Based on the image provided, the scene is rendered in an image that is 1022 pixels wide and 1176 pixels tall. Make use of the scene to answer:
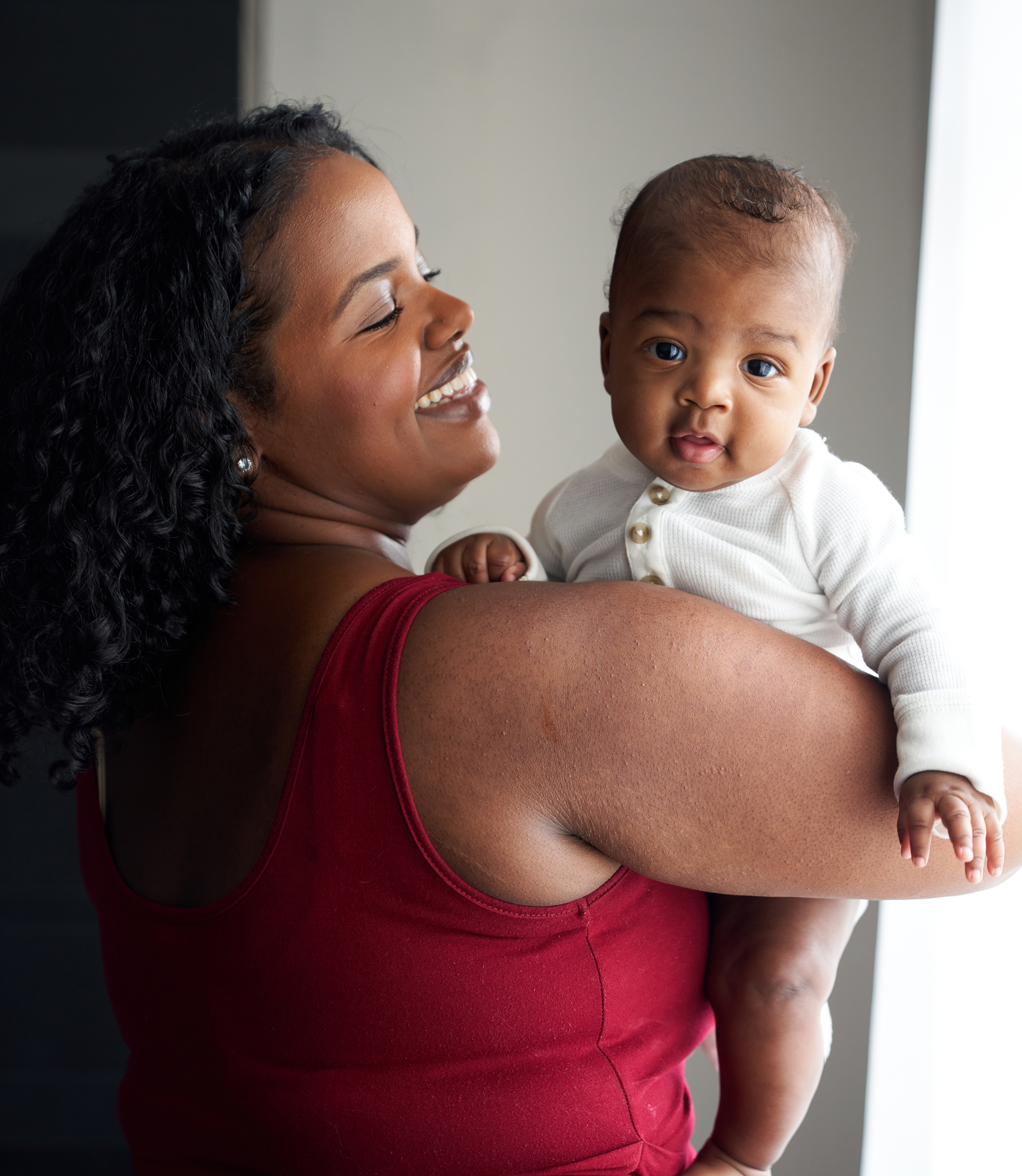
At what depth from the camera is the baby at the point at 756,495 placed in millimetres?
957

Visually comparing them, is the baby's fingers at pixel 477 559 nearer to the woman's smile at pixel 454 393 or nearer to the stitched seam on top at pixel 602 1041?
the woman's smile at pixel 454 393

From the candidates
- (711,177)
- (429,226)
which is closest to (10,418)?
(711,177)

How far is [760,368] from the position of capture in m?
0.98

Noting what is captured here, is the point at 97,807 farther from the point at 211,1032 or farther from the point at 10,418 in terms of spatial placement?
the point at 10,418

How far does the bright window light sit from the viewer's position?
158cm

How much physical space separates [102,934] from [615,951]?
2.01 feet

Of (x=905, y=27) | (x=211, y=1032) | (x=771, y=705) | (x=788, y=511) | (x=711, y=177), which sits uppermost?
(x=905, y=27)

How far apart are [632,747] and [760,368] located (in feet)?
1.40

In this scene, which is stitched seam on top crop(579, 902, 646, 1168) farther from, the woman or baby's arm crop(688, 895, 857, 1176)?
baby's arm crop(688, 895, 857, 1176)

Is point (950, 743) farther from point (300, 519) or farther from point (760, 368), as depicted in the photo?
point (300, 519)

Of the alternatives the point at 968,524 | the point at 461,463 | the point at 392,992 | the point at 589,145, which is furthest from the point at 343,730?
the point at 589,145

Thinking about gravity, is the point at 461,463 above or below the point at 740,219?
below

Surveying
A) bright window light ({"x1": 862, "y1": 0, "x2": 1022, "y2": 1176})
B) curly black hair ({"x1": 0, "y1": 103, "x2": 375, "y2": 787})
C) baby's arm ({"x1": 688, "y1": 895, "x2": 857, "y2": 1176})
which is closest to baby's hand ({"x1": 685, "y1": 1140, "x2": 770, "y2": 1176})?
baby's arm ({"x1": 688, "y1": 895, "x2": 857, "y2": 1176})

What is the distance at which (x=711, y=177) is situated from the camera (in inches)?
39.4
